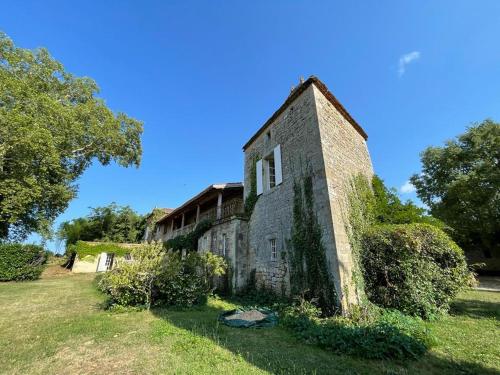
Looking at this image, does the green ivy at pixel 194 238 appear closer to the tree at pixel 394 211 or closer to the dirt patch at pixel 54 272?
the tree at pixel 394 211

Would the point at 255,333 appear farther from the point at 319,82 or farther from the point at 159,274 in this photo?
the point at 319,82

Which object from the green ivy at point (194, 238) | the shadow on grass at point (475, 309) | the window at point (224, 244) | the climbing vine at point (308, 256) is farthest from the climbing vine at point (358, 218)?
the green ivy at point (194, 238)

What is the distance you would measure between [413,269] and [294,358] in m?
4.88

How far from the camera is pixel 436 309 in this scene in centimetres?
655

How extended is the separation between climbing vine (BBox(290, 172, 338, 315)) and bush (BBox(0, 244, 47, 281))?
16.7 meters

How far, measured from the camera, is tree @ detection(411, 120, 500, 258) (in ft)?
52.9

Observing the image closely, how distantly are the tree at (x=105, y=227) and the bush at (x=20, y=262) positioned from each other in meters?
10.3

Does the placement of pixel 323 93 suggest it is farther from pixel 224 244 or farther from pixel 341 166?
pixel 224 244

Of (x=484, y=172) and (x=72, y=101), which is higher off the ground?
(x=72, y=101)

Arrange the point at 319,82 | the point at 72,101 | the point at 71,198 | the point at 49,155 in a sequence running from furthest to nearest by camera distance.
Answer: the point at 72,101 < the point at 71,198 < the point at 49,155 < the point at 319,82

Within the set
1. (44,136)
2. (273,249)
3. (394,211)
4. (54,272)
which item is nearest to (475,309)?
(394,211)

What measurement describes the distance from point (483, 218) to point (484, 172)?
3.31 meters

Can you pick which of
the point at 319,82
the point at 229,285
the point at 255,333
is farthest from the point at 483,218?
the point at 255,333

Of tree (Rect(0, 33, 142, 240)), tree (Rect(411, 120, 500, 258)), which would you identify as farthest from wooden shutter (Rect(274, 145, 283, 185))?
tree (Rect(411, 120, 500, 258))
